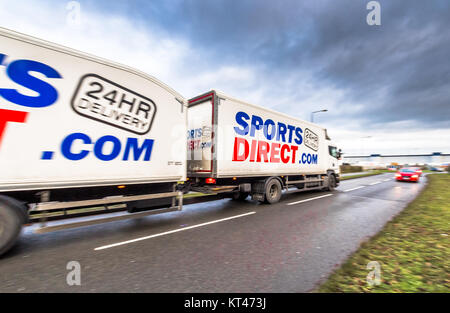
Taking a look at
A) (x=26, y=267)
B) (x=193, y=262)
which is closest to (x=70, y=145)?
(x=26, y=267)

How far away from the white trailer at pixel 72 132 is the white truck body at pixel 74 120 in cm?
1

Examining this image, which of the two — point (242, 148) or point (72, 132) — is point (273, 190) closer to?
point (242, 148)

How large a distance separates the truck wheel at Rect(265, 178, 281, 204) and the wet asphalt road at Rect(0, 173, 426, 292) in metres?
1.97

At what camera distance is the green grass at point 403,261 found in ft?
8.20

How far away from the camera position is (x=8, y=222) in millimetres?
3309

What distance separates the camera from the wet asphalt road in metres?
2.64

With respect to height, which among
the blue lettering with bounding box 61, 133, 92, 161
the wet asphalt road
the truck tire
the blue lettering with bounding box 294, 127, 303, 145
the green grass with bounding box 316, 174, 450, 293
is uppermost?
the blue lettering with bounding box 294, 127, 303, 145

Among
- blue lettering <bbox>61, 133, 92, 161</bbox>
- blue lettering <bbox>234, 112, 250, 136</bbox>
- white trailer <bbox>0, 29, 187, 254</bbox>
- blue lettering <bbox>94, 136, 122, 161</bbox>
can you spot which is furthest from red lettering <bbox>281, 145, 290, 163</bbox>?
blue lettering <bbox>61, 133, 92, 161</bbox>

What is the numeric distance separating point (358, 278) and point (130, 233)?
443 centimetres

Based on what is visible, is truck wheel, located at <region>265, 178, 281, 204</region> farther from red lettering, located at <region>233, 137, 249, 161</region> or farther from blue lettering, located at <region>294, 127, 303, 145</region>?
blue lettering, located at <region>294, 127, 303, 145</region>

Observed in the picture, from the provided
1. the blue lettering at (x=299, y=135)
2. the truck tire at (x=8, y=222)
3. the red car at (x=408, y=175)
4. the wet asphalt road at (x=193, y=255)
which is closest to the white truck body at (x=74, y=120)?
the truck tire at (x=8, y=222)

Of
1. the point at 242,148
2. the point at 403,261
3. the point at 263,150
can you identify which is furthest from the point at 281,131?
the point at 403,261

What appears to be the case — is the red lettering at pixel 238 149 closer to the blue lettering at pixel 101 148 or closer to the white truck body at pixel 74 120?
the white truck body at pixel 74 120

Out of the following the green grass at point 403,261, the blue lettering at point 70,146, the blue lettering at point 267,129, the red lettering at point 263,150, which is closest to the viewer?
the green grass at point 403,261
